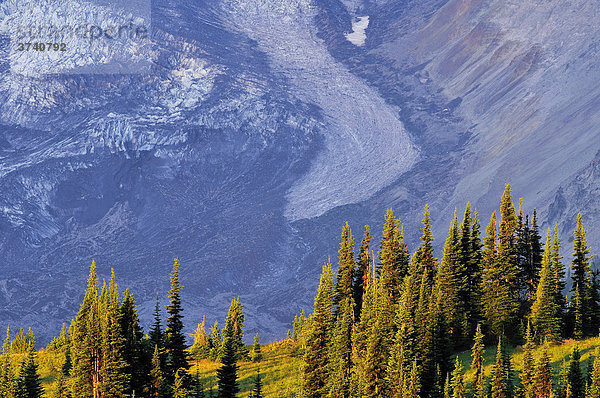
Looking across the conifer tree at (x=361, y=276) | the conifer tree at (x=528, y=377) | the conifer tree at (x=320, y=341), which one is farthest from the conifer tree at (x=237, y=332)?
the conifer tree at (x=528, y=377)

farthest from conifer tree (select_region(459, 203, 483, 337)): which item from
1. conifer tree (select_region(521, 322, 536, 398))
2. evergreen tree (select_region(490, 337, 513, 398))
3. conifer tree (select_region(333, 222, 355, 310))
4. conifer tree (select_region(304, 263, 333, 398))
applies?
conifer tree (select_region(521, 322, 536, 398))

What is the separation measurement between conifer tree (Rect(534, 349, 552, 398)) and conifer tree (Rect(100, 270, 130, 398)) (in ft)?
91.5

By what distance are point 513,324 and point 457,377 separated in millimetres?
21832

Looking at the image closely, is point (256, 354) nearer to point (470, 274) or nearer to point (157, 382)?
point (157, 382)

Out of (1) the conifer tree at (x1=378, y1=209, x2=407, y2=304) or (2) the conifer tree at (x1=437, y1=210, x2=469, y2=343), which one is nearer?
(2) the conifer tree at (x1=437, y1=210, x2=469, y2=343)

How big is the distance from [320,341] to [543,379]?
58.2 ft

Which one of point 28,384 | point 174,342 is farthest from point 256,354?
point 28,384

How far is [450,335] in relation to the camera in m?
88.2

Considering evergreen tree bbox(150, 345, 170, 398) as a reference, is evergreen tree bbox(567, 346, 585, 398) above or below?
below

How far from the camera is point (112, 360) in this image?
75125 millimetres

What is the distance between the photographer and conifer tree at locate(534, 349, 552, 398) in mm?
70000

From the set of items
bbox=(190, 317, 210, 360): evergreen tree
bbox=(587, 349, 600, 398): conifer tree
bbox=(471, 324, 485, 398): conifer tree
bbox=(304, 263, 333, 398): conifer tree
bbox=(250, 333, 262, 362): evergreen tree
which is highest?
bbox=(190, 317, 210, 360): evergreen tree

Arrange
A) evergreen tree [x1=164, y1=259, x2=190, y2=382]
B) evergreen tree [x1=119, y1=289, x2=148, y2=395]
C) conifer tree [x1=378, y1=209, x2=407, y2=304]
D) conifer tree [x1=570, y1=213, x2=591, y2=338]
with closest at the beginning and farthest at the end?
1. evergreen tree [x1=119, y1=289, x2=148, y2=395]
2. evergreen tree [x1=164, y1=259, x2=190, y2=382]
3. conifer tree [x1=570, y1=213, x2=591, y2=338]
4. conifer tree [x1=378, y1=209, x2=407, y2=304]

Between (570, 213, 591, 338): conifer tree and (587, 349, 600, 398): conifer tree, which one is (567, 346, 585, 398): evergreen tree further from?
(570, 213, 591, 338): conifer tree
